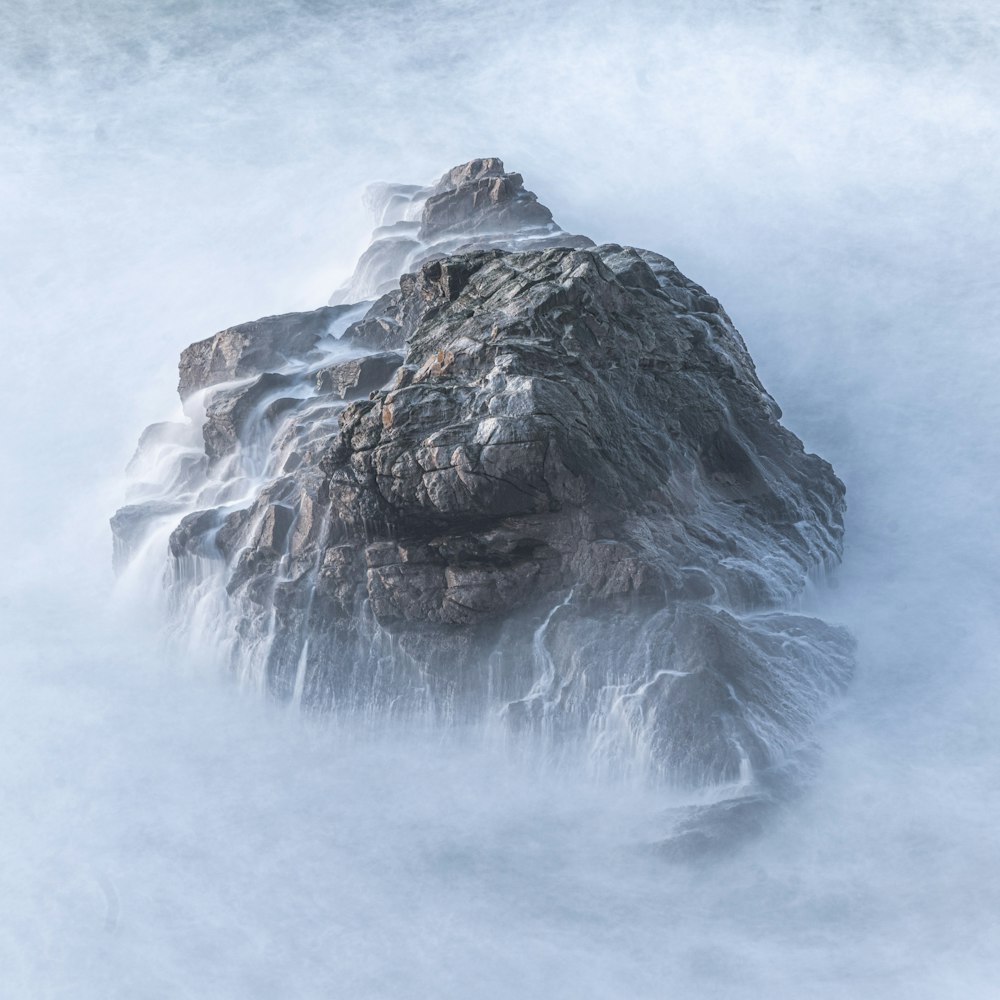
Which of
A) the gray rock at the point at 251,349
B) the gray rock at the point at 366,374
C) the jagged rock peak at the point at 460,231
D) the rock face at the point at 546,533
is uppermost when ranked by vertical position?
the jagged rock peak at the point at 460,231

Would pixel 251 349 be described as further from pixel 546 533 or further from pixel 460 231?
pixel 546 533

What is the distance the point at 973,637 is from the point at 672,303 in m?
10.5

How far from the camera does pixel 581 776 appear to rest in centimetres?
2692

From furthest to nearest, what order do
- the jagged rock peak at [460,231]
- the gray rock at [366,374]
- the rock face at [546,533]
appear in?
the jagged rock peak at [460,231], the gray rock at [366,374], the rock face at [546,533]

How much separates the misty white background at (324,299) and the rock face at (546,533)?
143 centimetres

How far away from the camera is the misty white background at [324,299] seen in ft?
80.3

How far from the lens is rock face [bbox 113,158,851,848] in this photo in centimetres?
2723

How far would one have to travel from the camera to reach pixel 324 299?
45125 mm

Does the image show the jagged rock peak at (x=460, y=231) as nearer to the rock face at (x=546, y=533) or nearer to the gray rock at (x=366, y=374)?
the gray rock at (x=366, y=374)

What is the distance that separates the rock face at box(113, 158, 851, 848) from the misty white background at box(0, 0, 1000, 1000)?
4.68ft

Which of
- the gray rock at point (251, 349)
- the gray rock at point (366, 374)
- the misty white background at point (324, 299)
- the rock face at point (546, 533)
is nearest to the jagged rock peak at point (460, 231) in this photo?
the misty white background at point (324, 299)

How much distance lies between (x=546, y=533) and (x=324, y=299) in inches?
779

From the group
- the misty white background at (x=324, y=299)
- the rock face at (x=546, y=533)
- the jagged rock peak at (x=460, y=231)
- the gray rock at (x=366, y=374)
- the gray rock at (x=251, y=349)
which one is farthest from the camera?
the jagged rock peak at (x=460, y=231)

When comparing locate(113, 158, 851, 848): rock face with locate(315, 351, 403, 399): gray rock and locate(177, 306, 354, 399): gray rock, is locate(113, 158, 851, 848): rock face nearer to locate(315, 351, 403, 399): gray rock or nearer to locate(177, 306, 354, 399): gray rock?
locate(315, 351, 403, 399): gray rock
